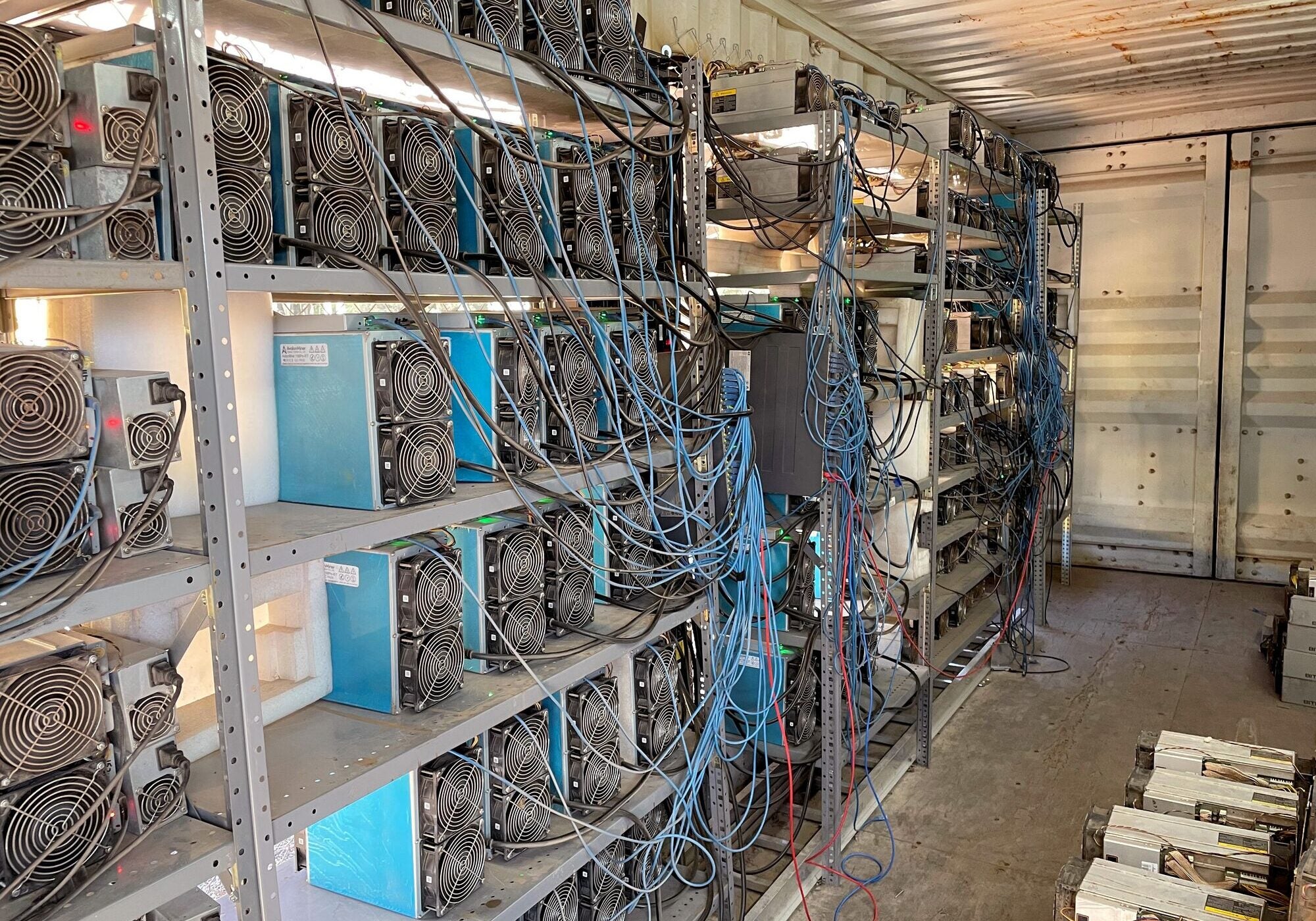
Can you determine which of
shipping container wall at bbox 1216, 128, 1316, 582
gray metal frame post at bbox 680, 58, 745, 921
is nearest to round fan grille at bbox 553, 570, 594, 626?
gray metal frame post at bbox 680, 58, 745, 921

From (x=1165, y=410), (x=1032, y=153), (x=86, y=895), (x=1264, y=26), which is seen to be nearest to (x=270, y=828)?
(x=86, y=895)

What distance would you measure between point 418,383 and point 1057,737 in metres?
3.58

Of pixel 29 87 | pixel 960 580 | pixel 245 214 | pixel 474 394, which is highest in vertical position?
pixel 29 87

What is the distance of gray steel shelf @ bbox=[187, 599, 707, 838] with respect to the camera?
5.00ft

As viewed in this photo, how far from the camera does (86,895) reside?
1.25 metres

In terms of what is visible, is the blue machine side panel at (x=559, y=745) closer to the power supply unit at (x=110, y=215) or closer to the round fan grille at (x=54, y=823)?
the round fan grille at (x=54, y=823)

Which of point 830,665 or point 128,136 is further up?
point 128,136

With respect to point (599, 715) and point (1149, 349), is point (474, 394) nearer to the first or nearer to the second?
point (599, 715)

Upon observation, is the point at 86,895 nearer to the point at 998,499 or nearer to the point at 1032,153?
the point at 998,499

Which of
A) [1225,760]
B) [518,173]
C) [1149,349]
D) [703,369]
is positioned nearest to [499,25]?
[518,173]

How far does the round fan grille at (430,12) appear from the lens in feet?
5.56

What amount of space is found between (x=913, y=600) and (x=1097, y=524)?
4.05 metres

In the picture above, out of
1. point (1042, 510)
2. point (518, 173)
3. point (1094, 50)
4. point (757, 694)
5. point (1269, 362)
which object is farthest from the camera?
point (1269, 362)

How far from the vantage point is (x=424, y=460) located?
5.87ft
